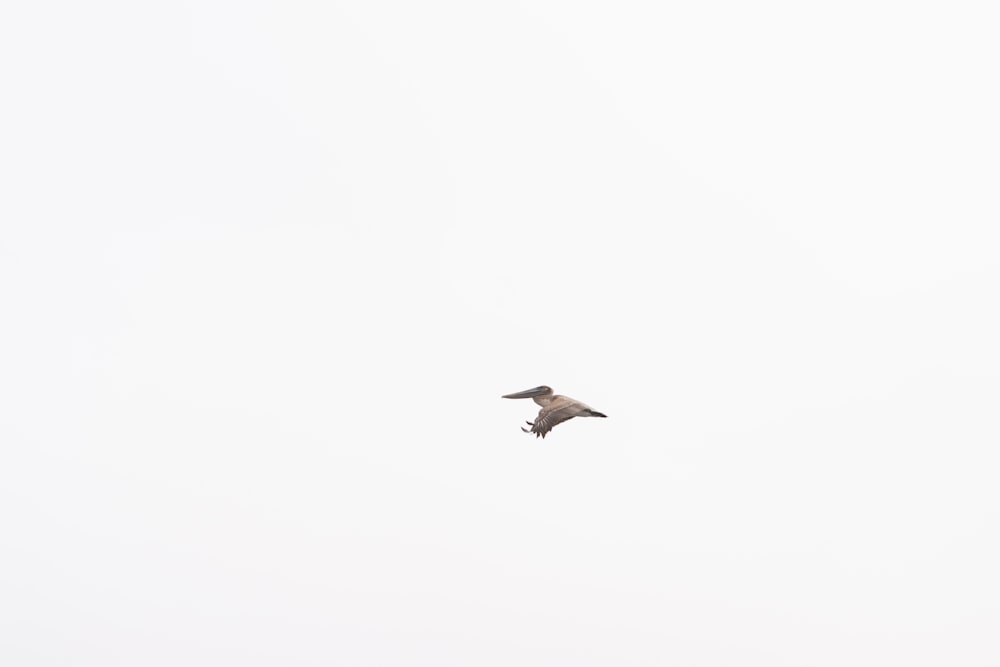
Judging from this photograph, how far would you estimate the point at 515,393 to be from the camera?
116562 mm

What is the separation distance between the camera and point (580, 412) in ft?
358

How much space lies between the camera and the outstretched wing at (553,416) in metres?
108

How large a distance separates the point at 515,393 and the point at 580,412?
27.1 feet

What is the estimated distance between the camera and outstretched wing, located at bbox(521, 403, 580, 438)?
4269 inches

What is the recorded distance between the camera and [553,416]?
359ft

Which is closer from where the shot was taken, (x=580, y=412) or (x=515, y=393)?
(x=580, y=412)
